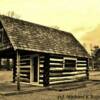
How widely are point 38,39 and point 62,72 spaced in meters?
3.40

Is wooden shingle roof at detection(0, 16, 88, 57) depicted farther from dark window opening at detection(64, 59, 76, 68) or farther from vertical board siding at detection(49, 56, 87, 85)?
vertical board siding at detection(49, 56, 87, 85)

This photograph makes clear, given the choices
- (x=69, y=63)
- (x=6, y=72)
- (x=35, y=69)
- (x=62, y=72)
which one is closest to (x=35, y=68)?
(x=35, y=69)

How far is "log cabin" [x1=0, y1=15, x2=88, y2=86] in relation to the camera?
1895 cm

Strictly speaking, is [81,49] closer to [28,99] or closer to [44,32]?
[44,32]

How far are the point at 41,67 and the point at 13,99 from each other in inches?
250

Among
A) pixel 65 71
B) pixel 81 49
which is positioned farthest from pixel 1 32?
pixel 81 49

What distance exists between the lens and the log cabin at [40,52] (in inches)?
746

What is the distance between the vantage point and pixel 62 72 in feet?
73.8

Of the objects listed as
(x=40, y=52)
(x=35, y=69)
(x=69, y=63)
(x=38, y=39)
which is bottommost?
(x=35, y=69)

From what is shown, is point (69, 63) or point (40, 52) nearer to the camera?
point (40, 52)

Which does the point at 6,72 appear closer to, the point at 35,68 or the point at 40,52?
the point at 35,68

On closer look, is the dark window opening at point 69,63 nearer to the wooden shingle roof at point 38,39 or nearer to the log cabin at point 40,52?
the log cabin at point 40,52

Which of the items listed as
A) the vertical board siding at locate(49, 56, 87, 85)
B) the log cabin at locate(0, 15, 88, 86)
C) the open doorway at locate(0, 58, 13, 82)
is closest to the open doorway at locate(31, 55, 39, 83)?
the log cabin at locate(0, 15, 88, 86)

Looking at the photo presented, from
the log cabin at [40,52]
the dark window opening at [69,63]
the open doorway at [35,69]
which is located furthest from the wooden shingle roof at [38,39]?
the open doorway at [35,69]
